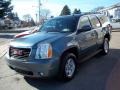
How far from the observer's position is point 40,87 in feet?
19.2

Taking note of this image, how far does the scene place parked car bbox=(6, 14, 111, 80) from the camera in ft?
18.1

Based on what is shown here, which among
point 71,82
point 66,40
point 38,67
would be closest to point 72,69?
point 71,82

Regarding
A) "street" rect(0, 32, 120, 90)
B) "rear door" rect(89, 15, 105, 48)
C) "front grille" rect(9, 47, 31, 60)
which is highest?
"rear door" rect(89, 15, 105, 48)

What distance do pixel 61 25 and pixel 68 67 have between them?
Result: 154 cm

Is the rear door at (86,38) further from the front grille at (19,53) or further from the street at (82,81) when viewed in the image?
the front grille at (19,53)

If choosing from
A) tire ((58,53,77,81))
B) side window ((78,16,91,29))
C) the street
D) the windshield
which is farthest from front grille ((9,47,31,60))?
side window ((78,16,91,29))

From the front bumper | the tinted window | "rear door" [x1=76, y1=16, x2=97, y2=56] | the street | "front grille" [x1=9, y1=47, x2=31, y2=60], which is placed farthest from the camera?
the tinted window

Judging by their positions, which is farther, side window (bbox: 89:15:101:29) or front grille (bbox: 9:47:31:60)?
side window (bbox: 89:15:101:29)

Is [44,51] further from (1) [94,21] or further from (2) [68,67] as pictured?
(1) [94,21]

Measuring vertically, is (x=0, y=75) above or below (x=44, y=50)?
below

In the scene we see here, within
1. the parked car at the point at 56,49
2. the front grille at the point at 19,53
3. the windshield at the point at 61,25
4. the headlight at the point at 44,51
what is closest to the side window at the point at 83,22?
the parked car at the point at 56,49

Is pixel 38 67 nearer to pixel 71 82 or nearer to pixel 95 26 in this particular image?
pixel 71 82

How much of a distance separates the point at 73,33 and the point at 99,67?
1718 mm

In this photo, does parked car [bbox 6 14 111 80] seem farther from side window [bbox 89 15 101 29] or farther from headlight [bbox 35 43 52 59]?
side window [bbox 89 15 101 29]
